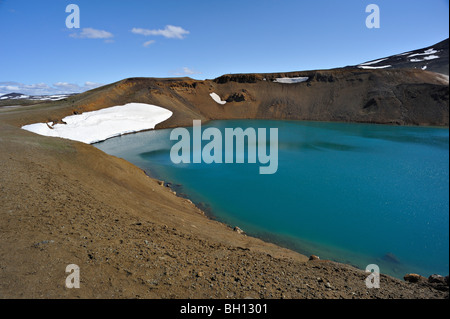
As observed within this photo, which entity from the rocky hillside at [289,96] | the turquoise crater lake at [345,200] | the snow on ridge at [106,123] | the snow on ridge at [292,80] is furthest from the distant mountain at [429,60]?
the snow on ridge at [106,123]

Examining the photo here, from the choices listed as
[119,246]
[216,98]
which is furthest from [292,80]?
[119,246]

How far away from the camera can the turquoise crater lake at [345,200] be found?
5.24 metres

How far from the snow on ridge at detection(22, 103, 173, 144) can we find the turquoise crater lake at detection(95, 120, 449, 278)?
1198cm

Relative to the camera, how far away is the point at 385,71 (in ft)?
140

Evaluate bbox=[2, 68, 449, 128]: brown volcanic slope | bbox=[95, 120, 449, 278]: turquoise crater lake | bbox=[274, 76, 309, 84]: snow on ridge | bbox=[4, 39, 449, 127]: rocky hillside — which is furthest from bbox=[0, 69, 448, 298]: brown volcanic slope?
bbox=[274, 76, 309, 84]: snow on ridge

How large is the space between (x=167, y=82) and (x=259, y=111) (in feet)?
67.7

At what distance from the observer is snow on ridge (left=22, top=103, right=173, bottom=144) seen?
2485cm

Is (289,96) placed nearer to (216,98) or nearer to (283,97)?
(283,97)

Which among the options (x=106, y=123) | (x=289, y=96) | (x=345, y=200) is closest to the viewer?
(x=345, y=200)

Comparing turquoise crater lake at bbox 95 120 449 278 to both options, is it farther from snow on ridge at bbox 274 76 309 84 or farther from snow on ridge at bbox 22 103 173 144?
snow on ridge at bbox 274 76 309 84

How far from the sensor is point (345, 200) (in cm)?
1038

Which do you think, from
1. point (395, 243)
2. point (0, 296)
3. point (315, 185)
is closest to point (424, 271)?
point (395, 243)

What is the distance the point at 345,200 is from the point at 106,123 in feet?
98.0
